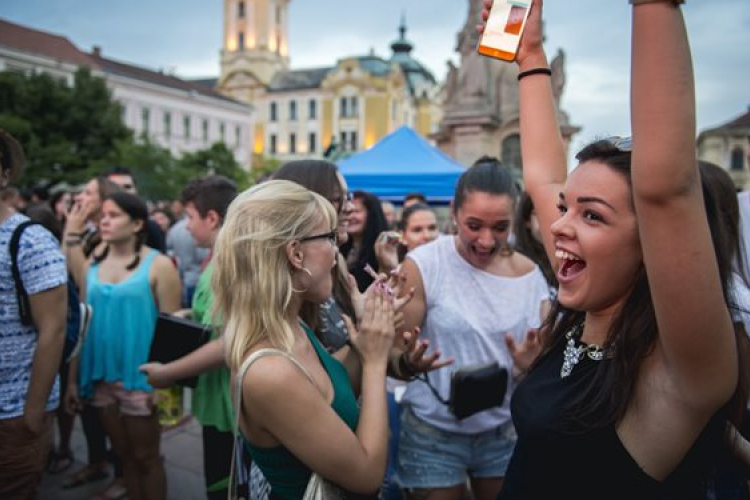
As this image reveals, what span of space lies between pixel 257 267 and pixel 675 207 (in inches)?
48.2

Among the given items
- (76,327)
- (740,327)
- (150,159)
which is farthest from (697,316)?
(150,159)

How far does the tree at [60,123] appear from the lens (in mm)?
26609

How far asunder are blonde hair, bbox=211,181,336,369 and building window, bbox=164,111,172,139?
54.7 meters

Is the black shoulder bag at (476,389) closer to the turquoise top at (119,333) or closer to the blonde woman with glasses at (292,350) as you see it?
the blonde woman with glasses at (292,350)

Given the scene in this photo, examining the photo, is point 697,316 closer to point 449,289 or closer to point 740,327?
point 740,327

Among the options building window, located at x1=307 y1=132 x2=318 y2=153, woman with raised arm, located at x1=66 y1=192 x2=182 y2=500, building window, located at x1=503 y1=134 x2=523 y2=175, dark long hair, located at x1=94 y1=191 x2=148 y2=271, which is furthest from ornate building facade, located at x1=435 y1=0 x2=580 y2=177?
building window, located at x1=307 y1=132 x2=318 y2=153

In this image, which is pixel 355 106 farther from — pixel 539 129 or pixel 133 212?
pixel 539 129

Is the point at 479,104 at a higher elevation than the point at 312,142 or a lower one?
lower

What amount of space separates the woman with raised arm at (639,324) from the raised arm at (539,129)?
1.41 feet

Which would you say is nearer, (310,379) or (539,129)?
(310,379)

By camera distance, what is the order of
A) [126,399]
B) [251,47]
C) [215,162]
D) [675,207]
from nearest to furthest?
[675,207]
[126,399]
[215,162]
[251,47]

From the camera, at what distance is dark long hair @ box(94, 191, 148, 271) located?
3518 millimetres

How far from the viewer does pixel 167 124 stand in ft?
170

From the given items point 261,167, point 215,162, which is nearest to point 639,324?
point 215,162
